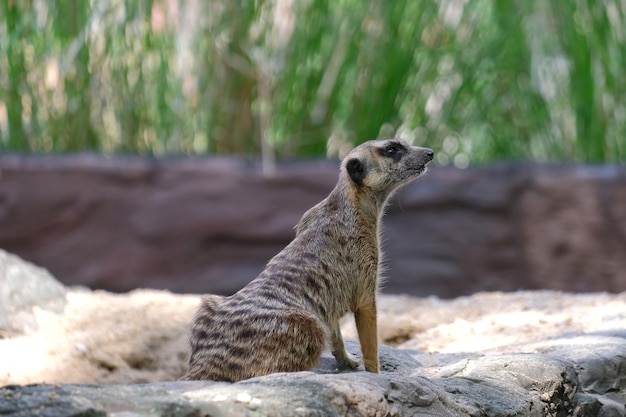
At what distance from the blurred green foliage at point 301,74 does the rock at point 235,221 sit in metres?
0.41

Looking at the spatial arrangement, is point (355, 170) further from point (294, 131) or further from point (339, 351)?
point (294, 131)

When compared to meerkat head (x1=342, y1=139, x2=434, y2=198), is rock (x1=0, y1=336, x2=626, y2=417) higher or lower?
lower

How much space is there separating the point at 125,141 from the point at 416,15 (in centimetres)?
183

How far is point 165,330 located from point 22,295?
52cm

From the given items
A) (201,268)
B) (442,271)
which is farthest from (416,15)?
(201,268)

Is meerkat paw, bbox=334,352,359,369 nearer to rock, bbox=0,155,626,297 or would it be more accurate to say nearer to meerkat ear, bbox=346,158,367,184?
meerkat ear, bbox=346,158,367,184

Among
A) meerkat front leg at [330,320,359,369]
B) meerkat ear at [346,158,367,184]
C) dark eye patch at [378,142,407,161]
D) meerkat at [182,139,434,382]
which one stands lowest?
meerkat front leg at [330,320,359,369]

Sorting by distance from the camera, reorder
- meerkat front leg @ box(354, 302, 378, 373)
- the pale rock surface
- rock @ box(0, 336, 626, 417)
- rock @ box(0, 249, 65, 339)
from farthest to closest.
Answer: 1. rock @ box(0, 249, 65, 339)
2. meerkat front leg @ box(354, 302, 378, 373)
3. the pale rock surface
4. rock @ box(0, 336, 626, 417)

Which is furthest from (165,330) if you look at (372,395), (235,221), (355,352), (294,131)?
(294,131)

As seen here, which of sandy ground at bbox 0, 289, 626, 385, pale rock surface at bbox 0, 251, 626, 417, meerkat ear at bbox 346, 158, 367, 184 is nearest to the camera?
pale rock surface at bbox 0, 251, 626, 417

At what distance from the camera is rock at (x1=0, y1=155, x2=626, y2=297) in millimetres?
4934

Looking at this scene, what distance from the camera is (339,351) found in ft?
8.53

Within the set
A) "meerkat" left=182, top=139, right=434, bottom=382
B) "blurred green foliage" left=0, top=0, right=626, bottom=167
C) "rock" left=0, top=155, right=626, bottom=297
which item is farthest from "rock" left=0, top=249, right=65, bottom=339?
"blurred green foliage" left=0, top=0, right=626, bottom=167

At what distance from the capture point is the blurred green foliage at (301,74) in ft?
17.5
